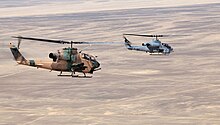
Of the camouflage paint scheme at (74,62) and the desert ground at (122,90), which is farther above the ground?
the camouflage paint scheme at (74,62)

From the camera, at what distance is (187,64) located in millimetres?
119812

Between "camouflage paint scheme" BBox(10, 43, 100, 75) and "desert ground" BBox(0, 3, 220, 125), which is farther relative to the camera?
"desert ground" BBox(0, 3, 220, 125)

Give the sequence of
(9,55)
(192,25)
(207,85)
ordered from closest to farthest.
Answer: (207,85) < (9,55) < (192,25)

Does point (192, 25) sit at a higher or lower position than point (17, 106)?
higher

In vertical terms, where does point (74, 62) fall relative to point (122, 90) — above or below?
above

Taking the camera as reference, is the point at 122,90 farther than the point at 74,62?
Yes

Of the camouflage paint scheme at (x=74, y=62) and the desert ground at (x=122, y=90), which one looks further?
the desert ground at (x=122, y=90)

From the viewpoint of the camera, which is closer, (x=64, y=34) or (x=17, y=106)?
(x=17, y=106)

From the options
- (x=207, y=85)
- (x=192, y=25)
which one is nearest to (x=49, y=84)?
(x=207, y=85)

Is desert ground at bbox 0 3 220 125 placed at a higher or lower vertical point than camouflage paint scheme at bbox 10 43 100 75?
lower

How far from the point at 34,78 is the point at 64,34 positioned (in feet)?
235

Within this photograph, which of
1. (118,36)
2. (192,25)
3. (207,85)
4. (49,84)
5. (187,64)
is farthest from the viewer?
(192,25)

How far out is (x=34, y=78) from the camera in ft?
363

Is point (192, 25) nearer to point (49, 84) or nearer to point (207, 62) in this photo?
point (207, 62)
